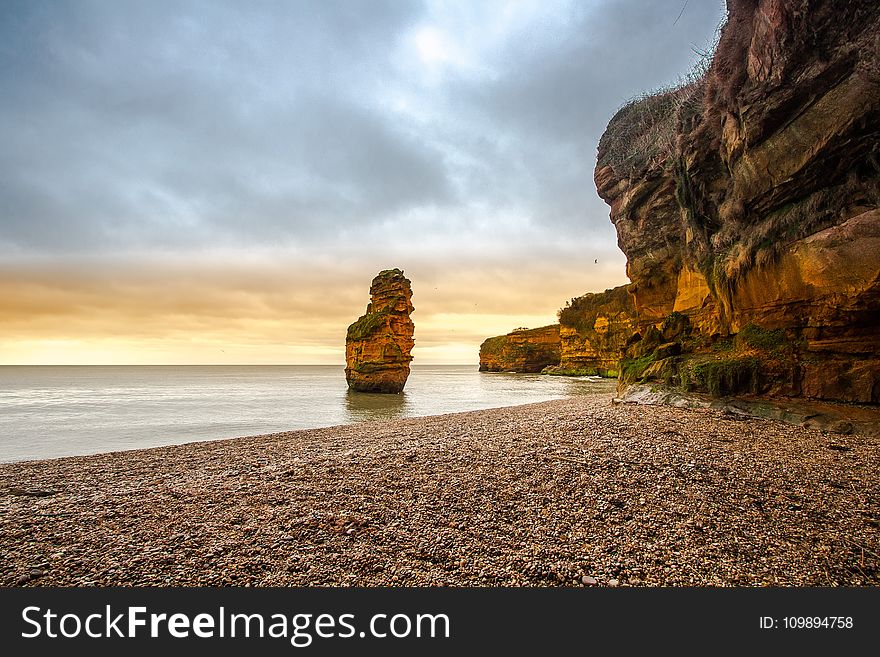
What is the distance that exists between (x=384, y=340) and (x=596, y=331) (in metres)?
39.8

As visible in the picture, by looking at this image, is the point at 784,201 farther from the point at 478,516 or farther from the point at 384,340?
the point at 384,340

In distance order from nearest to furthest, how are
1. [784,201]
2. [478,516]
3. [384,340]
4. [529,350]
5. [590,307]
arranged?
[478,516] < [784,201] < [384,340] < [590,307] < [529,350]

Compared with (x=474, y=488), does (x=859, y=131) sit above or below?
above

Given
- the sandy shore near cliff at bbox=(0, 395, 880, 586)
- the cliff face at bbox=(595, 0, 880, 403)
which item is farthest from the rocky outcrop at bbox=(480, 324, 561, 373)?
the sandy shore near cliff at bbox=(0, 395, 880, 586)

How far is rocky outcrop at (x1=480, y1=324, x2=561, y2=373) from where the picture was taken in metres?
92.6

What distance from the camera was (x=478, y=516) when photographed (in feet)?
15.8

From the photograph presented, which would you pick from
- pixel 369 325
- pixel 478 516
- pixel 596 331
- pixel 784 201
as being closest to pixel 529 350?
pixel 596 331

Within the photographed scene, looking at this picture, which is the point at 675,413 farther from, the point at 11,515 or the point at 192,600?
the point at 11,515

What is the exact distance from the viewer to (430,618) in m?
3.12

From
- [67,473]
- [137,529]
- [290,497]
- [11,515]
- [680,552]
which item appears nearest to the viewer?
[680,552]

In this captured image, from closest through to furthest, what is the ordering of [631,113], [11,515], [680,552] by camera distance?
[680,552], [11,515], [631,113]

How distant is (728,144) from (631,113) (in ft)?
33.1

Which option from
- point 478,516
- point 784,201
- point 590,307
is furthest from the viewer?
point 590,307

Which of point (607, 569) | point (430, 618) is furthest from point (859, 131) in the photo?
point (430, 618)
